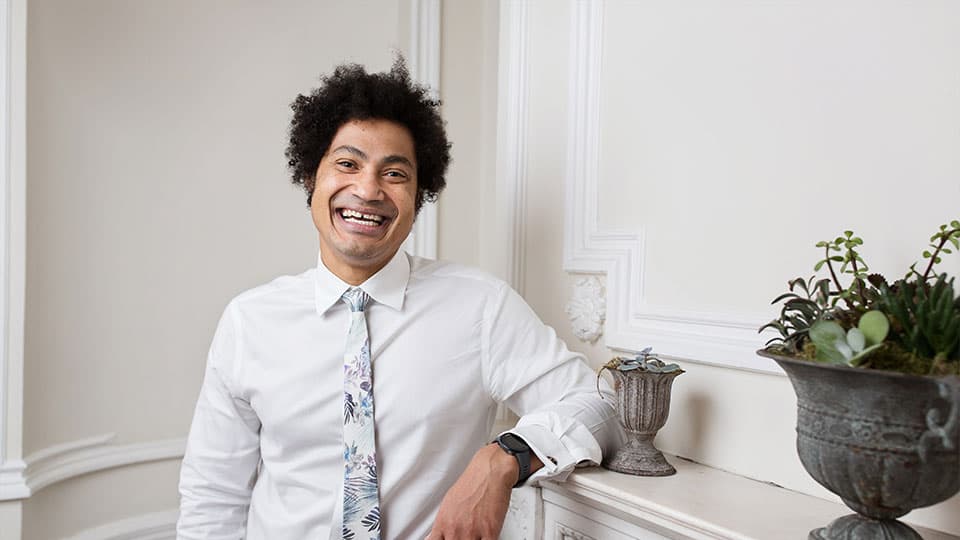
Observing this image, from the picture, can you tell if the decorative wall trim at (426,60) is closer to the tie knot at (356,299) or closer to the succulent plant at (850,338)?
the tie knot at (356,299)

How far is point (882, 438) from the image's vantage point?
0.89 metres

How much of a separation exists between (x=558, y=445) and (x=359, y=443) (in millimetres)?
423

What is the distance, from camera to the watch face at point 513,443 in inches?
55.2

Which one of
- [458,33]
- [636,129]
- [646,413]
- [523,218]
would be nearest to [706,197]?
[636,129]

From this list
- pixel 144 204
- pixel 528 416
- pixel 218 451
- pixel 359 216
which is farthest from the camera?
pixel 144 204

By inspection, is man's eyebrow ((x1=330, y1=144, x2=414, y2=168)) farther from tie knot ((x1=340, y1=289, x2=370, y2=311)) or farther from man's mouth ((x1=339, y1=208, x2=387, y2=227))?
tie knot ((x1=340, y1=289, x2=370, y2=311))

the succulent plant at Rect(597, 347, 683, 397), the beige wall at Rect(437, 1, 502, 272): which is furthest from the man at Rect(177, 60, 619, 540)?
the beige wall at Rect(437, 1, 502, 272)

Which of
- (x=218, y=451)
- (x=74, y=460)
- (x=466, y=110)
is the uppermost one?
(x=466, y=110)

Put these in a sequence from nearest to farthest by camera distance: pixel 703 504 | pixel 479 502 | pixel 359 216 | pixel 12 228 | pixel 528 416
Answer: pixel 703 504 → pixel 479 502 → pixel 528 416 → pixel 359 216 → pixel 12 228

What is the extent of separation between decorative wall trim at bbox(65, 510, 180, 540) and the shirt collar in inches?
46.4

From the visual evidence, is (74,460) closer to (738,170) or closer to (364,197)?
(364,197)

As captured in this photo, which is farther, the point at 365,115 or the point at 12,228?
the point at 12,228

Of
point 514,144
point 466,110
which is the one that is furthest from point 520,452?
point 466,110

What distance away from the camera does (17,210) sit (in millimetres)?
1891
